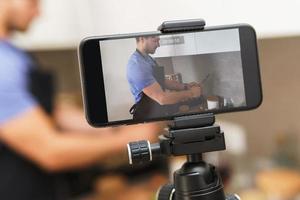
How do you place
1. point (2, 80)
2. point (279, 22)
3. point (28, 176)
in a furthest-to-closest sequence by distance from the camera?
1. point (28, 176)
2. point (2, 80)
3. point (279, 22)

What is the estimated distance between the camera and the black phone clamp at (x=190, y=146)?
350 mm

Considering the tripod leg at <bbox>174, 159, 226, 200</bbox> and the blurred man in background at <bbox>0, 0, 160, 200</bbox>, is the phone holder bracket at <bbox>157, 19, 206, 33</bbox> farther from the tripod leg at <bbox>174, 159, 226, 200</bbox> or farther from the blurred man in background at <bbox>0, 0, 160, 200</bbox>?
the blurred man in background at <bbox>0, 0, 160, 200</bbox>

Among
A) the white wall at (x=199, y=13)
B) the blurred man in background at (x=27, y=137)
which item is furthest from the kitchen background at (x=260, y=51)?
the blurred man in background at (x=27, y=137)

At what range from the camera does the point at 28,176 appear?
123 centimetres

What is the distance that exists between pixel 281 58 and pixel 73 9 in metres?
0.79

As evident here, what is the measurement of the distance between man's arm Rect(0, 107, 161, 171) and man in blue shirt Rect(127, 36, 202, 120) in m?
0.68

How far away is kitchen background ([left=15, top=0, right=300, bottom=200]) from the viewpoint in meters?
0.59

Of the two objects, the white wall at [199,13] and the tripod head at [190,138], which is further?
the white wall at [199,13]

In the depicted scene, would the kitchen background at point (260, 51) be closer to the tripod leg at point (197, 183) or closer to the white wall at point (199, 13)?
the white wall at point (199, 13)

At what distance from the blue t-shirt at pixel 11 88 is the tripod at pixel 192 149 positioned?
32.6 inches

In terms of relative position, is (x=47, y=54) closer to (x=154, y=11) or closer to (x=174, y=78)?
(x=154, y=11)

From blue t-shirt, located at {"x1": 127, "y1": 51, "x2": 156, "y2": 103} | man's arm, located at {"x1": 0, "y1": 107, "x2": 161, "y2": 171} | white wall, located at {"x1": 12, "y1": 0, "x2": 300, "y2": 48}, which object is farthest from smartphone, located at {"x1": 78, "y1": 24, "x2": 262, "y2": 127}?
man's arm, located at {"x1": 0, "y1": 107, "x2": 161, "y2": 171}

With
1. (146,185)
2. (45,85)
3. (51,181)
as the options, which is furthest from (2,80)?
(146,185)

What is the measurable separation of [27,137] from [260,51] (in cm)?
71
